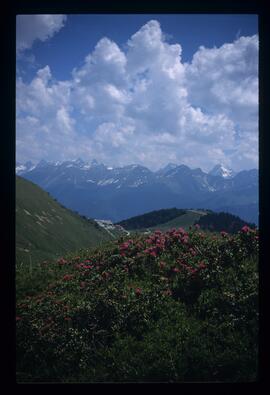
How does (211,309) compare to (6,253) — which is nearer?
(6,253)

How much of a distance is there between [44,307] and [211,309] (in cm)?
248

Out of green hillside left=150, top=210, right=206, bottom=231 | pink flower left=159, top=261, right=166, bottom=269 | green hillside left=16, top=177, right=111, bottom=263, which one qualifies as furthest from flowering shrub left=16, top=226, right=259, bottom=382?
green hillside left=150, top=210, right=206, bottom=231

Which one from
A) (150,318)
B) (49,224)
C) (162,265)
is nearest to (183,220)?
(49,224)

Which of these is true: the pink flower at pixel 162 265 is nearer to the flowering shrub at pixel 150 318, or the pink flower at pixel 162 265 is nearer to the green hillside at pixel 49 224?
the flowering shrub at pixel 150 318

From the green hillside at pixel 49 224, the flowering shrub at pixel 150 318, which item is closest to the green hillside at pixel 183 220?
the green hillside at pixel 49 224

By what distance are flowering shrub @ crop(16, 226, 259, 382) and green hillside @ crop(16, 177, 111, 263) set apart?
7464 centimetres

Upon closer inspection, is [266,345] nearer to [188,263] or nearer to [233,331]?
[233,331]

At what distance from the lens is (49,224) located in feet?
331

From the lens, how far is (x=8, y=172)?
3.89 m

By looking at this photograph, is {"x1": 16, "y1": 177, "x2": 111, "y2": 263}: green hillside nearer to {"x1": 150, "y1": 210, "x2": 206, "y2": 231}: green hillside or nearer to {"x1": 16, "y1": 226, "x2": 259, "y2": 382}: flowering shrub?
{"x1": 150, "y1": 210, "x2": 206, "y2": 231}: green hillside

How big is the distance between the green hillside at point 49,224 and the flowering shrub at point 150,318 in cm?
7464

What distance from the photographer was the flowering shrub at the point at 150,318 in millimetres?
4574

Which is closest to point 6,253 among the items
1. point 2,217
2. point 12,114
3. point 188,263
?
point 2,217

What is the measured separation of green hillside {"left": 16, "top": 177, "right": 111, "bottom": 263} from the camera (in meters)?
86.9
